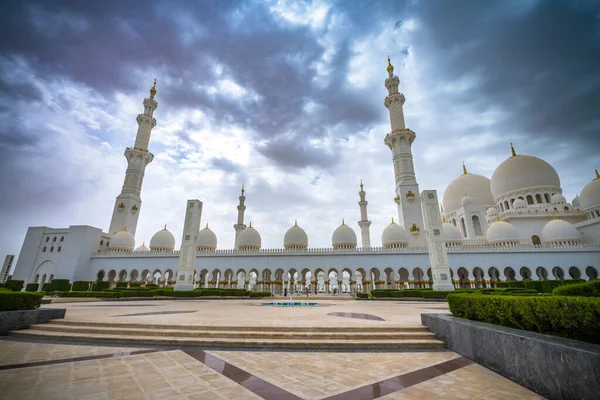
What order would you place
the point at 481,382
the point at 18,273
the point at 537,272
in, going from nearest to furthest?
the point at 481,382
the point at 537,272
the point at 18,273

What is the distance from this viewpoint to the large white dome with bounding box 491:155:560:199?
121 ft

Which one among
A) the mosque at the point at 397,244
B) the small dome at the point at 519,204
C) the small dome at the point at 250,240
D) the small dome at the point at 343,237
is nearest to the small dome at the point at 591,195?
the mosque at the point at 397,244

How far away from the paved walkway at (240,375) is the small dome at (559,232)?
3722 centimetres

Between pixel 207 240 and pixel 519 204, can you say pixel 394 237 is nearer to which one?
pixel 519 204

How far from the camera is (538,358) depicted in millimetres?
3342

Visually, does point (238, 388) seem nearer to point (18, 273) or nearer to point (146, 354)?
point (146, 354)

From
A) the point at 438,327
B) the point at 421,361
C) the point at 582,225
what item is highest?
the point at 582,225

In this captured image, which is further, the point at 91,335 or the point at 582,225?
the point at 582,225

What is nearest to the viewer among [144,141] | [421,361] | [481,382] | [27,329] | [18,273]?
[481,382]

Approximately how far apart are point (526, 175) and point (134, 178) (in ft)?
187

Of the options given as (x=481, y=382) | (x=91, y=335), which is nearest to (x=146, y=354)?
(x=91, y=335)

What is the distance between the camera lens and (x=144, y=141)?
43.4 meters

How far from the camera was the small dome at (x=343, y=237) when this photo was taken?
34.0 metres

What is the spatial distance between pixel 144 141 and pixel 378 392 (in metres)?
49.1
